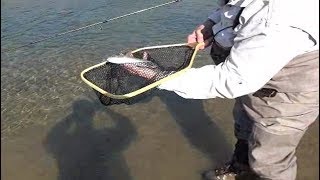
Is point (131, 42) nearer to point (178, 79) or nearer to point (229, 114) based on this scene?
point (229, 114)

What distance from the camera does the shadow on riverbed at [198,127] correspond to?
4048mm

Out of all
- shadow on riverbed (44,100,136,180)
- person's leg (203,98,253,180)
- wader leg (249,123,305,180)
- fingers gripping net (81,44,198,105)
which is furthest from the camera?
shadow on riverbed (44,100,136,180)

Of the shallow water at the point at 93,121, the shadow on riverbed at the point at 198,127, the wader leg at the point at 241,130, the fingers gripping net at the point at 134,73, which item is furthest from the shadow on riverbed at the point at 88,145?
the fingers gripping net at the point at 134,73

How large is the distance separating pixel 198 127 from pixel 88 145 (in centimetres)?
108

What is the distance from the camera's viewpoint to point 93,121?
4590 mm

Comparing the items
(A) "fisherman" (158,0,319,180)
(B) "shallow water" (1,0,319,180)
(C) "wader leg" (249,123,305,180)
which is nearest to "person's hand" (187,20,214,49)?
(A) "fisherman" (158,0,319,180)

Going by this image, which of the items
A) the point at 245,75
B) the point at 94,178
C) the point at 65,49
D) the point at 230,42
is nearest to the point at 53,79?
the point at 65,49

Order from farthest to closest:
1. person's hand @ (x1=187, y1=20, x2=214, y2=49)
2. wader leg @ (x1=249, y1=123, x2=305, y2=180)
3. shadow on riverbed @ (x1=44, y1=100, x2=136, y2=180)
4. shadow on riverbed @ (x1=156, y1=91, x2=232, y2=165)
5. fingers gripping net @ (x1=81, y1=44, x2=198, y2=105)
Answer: shadow on riverbed @ (x1=156, y1=91, x2=232, y2=165) < shadow on riverbed @ (x1=44, y1=100, x2=136, y2=180) < person's hand @ (x1=187, y1=20, x2=214, y2=49) < wader leg @ (x1=249, y1=123, x2=305, y2=180) < fingers gripping net @ (x1=81, y1=44, x2=198, y2=105)

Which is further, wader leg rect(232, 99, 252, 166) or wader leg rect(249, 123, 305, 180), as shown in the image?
wader leg rect(232, 99, 252, 166)

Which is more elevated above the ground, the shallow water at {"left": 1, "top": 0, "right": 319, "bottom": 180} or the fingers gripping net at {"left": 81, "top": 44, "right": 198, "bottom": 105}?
the fingers gripping net at {"left": 81, "top": 44, "right": 198, "bottom": 105}

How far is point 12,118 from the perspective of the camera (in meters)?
4.64

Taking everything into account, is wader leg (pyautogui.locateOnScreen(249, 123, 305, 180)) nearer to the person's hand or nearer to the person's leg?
the person's leg

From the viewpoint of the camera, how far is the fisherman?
7.22 feet

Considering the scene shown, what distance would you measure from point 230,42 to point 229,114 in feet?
6.49
